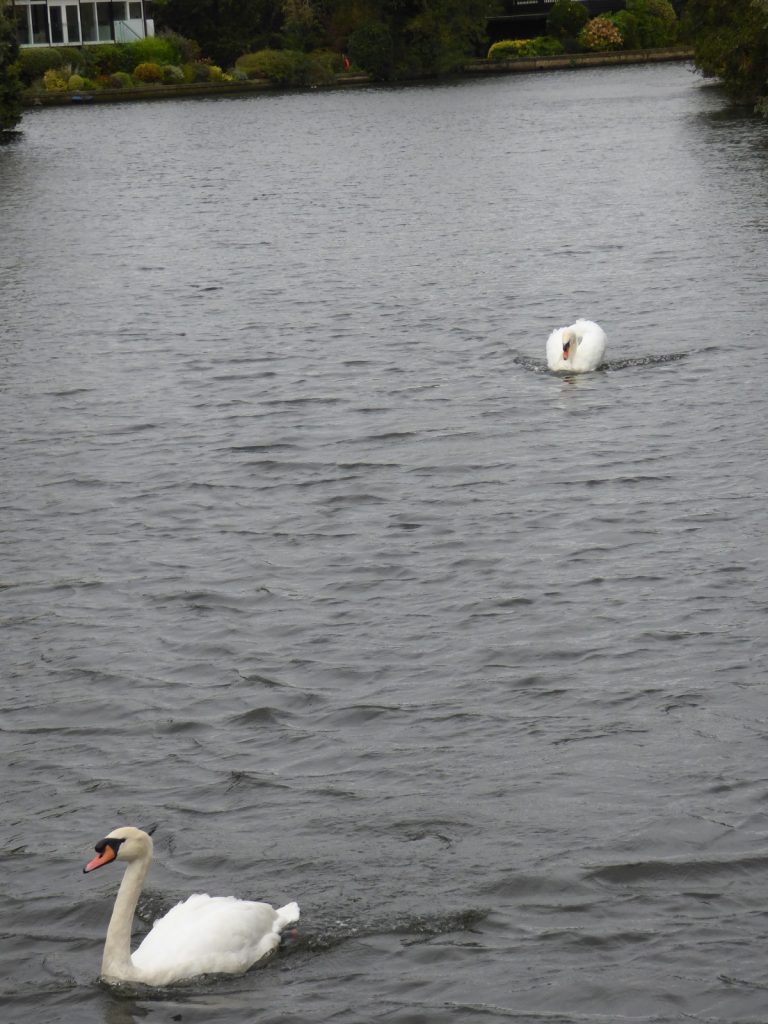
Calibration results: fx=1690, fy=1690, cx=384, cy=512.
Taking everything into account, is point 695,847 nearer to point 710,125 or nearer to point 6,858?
point 6,858

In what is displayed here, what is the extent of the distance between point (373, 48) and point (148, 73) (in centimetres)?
1343

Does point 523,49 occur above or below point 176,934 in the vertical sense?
above

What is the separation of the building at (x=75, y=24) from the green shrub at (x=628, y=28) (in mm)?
29925

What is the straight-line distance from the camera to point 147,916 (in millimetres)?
8711

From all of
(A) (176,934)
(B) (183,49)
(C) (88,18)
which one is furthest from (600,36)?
(A) (176,934)

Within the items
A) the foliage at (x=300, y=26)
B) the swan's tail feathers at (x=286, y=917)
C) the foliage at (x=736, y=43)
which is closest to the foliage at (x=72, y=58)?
the foliage at (x=300, y=26)

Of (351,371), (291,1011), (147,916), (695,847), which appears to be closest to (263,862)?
(147,916)

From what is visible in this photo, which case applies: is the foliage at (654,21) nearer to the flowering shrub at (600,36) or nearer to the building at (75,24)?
the flowering shrub at (600,36)

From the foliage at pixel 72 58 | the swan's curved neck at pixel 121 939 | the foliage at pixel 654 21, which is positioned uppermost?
the foliage at pixel 654 21

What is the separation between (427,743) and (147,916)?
222cm

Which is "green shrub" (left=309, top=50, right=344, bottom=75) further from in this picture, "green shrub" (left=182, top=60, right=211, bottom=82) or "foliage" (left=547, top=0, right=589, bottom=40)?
"foliage" (left=547, top=0, right=589, bottom=40)

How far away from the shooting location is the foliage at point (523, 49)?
10625 centimetres

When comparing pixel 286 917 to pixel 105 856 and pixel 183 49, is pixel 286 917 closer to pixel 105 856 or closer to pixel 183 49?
pixel 105 856

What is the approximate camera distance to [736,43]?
183ft
